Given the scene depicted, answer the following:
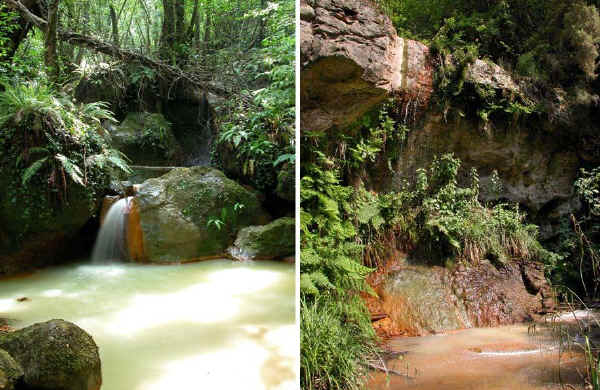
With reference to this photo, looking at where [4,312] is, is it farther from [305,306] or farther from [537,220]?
[537,220]

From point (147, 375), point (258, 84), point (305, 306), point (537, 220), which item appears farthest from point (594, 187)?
point (147, 375)

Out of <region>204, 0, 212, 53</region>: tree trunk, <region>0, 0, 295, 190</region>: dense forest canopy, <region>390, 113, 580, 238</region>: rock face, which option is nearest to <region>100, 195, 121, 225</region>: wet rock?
<region>0, 0, 295, 190</region>: dense forest canopy

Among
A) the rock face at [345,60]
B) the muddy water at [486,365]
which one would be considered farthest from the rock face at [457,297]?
the rock face at [345,60]

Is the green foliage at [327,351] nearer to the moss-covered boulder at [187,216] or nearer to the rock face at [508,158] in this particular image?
the moss-covered boulder at [187,216]

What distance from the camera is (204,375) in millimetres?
1738

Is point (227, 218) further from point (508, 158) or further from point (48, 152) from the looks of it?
point (508, 158)

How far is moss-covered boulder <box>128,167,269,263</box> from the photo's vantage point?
7.34 ft

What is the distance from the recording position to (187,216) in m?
2.58

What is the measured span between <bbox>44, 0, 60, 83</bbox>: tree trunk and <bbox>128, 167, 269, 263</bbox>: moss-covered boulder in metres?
0.65

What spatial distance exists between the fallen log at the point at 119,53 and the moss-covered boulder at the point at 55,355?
132 centimetres

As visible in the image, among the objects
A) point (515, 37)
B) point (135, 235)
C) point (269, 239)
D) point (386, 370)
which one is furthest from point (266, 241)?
point (515, 37)

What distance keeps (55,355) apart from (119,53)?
5.38 ft

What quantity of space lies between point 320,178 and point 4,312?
176 centimetres

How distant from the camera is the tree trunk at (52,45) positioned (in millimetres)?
1855
